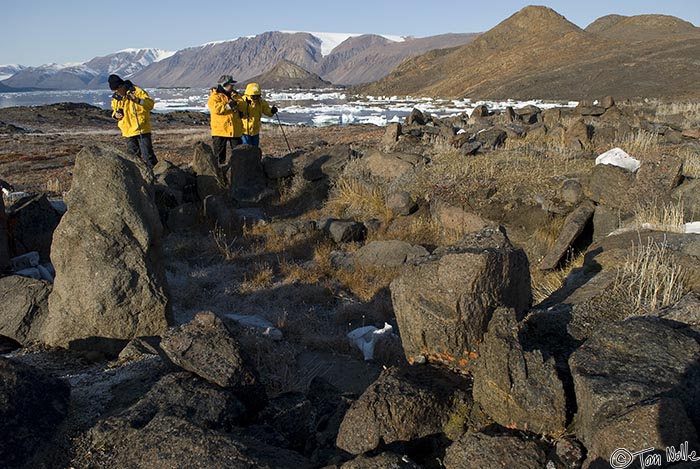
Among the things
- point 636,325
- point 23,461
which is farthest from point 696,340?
point 23,461

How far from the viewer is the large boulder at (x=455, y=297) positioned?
136 inches

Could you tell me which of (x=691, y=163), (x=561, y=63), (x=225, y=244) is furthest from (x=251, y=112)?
(x=561, y=63)

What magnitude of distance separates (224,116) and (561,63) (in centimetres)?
5312

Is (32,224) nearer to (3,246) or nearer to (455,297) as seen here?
(3,246)

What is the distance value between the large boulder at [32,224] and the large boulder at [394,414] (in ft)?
19.5

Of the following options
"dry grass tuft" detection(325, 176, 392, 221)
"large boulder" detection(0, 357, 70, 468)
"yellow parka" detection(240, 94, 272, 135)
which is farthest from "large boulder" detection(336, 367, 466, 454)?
"yellow parka" detection(240, 94, 272, 135)

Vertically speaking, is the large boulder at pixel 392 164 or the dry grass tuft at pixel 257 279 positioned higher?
the large boulder at pixel 392 164

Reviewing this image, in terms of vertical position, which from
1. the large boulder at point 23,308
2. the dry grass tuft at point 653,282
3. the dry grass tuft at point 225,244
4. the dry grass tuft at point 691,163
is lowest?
the dry grass tuft at point 225,244

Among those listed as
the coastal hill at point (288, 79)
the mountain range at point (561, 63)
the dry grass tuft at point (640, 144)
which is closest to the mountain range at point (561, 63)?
the mountain range at point (561, 63)

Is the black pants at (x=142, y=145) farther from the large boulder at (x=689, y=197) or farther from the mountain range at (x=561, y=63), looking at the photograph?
the mountain range at (x=561, y=63)

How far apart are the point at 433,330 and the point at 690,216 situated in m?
4.81

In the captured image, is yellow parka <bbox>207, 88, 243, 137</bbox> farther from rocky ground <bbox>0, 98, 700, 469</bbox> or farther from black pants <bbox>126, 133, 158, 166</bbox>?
rocky ground <bbox>0, 98, 700, 469</bbox>

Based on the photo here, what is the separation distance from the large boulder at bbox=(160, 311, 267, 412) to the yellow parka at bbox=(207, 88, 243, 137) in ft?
28.9

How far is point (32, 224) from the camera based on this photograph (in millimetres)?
7723
